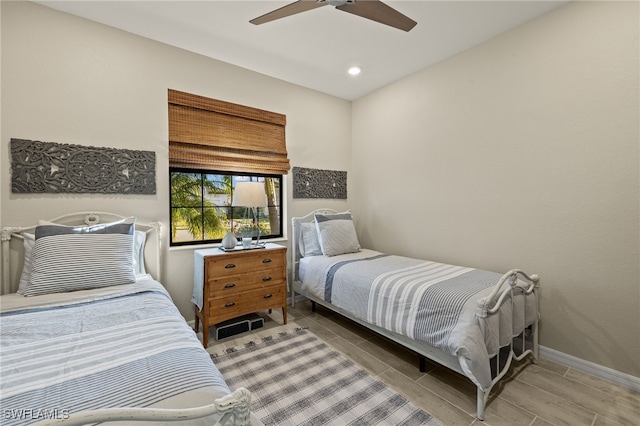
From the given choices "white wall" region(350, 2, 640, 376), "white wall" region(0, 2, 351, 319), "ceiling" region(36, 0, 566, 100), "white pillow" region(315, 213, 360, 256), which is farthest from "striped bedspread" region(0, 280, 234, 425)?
"white wall" region(350, 2, 640, 376)

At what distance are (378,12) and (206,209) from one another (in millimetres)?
2363

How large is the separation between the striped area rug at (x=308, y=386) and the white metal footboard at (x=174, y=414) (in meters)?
1.05

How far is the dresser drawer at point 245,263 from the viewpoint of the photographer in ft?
8.01

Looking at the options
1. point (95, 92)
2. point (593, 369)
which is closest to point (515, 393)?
point (593, 369)

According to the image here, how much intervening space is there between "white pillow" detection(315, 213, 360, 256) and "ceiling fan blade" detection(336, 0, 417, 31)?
77.6 inches

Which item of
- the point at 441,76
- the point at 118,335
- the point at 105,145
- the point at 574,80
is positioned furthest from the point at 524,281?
the point at 105,145

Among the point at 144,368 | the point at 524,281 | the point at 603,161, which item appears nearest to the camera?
the point at 144,368

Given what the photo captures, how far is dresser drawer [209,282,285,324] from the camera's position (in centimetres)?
245

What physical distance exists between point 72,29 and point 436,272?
141 inches

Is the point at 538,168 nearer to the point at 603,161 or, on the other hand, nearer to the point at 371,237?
the point at 603,161

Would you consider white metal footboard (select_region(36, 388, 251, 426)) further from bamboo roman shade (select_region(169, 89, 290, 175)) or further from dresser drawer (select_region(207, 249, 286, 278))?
bamboo roman shade (select_region(169, 89, 290, 175))

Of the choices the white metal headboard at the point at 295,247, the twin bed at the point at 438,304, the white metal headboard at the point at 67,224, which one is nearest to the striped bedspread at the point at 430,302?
the twin bed at the point at 438,304

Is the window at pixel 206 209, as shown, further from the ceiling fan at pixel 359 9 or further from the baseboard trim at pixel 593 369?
the baseboard trim at pixel 593 369

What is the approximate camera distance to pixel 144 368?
3.25 ft
